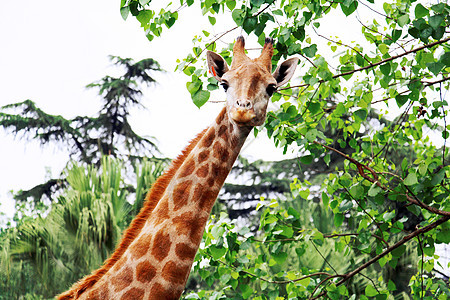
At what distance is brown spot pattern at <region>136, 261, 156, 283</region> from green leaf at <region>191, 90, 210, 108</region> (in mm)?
1073

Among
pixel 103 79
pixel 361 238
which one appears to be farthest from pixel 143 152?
pixel 361 238

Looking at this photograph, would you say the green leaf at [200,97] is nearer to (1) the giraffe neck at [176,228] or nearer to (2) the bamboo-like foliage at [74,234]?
(1) the giraffe neck at [176,228]

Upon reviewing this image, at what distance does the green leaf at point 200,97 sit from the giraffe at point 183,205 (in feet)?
0.45

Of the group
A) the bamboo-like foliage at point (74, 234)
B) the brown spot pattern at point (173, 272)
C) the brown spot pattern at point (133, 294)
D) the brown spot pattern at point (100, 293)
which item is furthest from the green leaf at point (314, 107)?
the bamboo-like foliage at point (74, 234)

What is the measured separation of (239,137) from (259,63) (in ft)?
1.67

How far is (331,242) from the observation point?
9867mm

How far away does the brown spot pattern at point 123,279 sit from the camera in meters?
3.07

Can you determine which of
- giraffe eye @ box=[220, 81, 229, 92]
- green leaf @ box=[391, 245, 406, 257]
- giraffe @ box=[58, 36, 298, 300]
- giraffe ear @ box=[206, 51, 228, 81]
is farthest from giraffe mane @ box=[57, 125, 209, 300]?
green leaf @ box=[391, 245, 406, 257]

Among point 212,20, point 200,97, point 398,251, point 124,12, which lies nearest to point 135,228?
point 200,97

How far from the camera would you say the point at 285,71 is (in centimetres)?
353

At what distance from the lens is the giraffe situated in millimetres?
3055

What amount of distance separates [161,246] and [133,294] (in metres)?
0.32

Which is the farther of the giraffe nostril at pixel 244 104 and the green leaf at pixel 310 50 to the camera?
the green leaf at pixel 310 50

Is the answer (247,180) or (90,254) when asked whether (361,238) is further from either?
(247,180)
